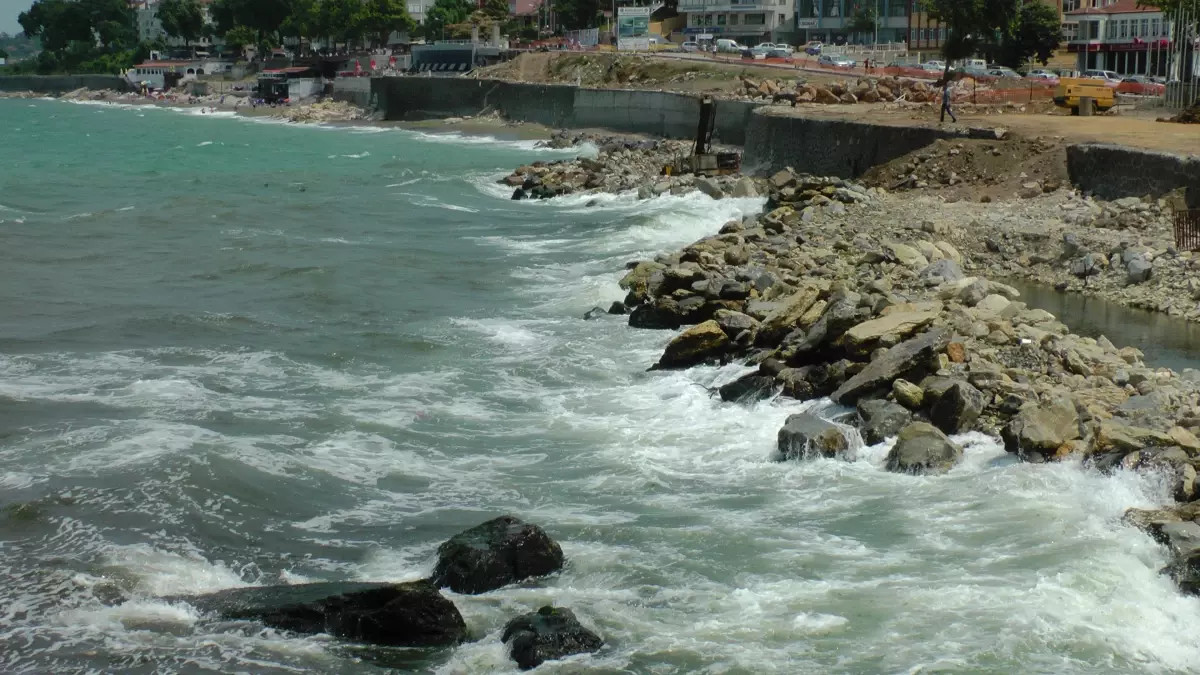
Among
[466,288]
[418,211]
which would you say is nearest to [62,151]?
[418,211]

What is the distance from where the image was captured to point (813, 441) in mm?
13914

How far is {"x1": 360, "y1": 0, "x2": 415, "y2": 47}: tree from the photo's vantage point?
382 ft

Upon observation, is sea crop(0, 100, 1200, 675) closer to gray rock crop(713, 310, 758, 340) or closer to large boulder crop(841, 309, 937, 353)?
gray rock crop(713, 310, 758, 340)

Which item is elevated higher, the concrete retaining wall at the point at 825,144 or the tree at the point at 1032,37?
the tree at the point at 1032,37

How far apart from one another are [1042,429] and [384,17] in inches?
4305

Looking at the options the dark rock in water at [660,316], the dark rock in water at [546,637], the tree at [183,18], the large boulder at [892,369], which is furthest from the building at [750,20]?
the dark rock in water at [546,637]

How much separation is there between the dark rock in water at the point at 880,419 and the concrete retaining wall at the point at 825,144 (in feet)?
62.3

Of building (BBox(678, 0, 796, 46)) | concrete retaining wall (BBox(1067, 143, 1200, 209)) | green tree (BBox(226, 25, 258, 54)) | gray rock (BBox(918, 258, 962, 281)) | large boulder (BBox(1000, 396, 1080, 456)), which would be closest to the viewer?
large boulder (BBox(1000, 396, 1080, 456))

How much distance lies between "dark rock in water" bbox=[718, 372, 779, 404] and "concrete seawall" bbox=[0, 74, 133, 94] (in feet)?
433

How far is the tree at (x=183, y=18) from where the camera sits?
14762 centimetres

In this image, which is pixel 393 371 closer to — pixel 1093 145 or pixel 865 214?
pixel 865 214

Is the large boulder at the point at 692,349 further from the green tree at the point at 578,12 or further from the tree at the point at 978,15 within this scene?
the green tree at the point at 578,12

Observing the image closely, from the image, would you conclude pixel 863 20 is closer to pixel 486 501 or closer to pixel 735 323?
pixel 735 323

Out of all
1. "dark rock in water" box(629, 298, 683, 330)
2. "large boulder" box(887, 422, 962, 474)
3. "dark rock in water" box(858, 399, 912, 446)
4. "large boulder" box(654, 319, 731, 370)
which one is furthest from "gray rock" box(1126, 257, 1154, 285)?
"large boulder" box(887, 422, 962, 474)
